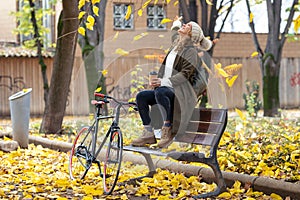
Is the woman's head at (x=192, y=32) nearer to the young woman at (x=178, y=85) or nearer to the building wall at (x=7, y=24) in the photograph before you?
the young woman at (x=178, y=85)

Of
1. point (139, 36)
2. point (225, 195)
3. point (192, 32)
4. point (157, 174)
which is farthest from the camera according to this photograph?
point (157, 174)

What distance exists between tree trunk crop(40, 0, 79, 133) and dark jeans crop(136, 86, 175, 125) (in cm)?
573

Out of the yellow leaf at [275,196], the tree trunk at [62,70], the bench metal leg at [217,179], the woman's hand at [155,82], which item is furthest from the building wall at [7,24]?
the yellow leaf at [275,196]

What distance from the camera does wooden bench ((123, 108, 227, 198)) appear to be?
22.9 feet

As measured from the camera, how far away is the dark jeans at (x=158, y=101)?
7227 millimetres

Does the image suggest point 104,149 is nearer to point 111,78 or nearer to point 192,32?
point 192,32

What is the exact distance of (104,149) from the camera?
26.9ft

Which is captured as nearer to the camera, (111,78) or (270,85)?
(270,85)

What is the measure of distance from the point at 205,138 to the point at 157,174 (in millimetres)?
1191

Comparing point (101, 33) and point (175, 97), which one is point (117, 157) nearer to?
point (175, 97)

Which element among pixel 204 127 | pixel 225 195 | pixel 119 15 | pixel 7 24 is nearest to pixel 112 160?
pixel 204 127

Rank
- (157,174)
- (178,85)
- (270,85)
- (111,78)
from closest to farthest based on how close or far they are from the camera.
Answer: (178,85) < (157,174) < (270,85) < (111,78)

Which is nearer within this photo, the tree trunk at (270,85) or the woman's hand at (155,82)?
the woman's hand at (155,82)

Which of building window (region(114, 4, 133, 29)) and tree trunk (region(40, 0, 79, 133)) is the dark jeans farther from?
building window (region(114, 4, 133, 29))
